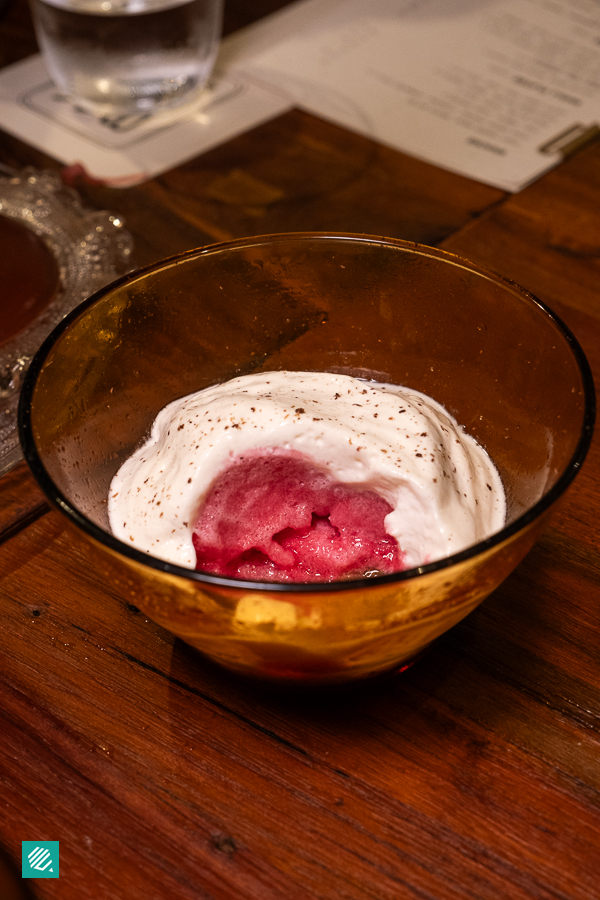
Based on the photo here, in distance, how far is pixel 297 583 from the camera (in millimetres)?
388

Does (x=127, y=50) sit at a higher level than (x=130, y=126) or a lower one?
higher

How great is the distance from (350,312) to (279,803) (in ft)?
1.17

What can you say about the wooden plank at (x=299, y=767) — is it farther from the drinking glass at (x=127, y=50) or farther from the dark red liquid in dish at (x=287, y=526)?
the drinking glass at (x=127, y=50)

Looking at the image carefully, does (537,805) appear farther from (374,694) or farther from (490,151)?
(490,151)

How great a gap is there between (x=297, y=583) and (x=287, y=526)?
0.49 feet

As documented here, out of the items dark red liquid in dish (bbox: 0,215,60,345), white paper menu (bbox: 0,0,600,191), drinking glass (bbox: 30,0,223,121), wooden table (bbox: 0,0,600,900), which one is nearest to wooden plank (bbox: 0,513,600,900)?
wooden table (bbox: 0,0,600,900)

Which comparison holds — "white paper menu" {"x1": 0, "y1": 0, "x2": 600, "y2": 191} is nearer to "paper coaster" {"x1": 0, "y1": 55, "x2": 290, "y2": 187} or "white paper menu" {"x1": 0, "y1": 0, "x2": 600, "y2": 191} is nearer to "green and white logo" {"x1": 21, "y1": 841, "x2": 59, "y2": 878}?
"paper coaster" {"x1": 0, "y1": 55, "x2": 290, "y2": 187}

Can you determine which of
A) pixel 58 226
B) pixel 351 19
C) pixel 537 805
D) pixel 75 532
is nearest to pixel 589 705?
pixel 537 805

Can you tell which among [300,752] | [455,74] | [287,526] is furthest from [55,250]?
[455,74]

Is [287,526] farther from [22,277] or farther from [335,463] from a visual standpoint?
[22,277]

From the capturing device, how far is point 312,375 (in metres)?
0.61

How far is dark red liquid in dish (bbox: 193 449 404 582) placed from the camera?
0.53 meters

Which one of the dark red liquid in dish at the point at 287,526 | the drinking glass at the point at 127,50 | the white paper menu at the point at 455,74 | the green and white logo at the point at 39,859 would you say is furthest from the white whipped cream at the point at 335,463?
the drinking glass at the point at 127,50

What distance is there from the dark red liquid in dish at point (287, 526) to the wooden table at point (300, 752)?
0.07 m
